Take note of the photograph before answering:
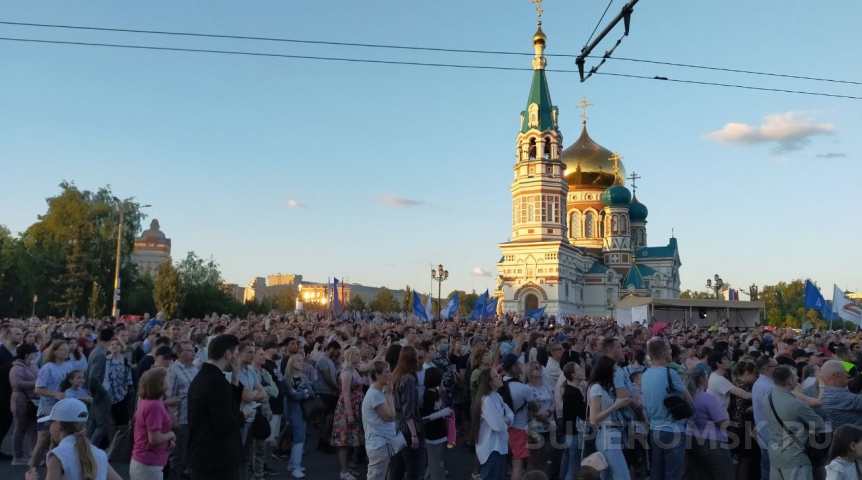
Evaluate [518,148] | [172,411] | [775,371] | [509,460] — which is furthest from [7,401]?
[518,148]

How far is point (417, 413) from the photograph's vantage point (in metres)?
7.30

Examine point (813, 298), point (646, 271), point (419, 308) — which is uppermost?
point (646, 271)

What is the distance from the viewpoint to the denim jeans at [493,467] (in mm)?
6832

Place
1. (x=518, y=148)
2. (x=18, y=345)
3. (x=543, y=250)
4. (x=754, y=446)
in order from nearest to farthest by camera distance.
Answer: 1. (x=754, y=446)
2. (x=18, y=345)
3. (x=543, y=250)
4. (x=518, y=148)

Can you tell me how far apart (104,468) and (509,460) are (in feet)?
19.5

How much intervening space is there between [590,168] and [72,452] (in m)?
77.4

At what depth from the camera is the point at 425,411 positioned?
749 centimetres

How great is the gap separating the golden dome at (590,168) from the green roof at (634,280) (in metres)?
11.8

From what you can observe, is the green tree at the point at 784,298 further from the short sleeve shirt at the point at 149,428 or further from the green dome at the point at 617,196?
the short sleeve shirt at the point at 149,428

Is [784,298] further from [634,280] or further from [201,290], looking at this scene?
[201,290]

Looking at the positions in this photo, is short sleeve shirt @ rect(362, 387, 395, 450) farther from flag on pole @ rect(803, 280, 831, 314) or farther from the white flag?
flag on pole @ rect(803, 280, 831, 314)

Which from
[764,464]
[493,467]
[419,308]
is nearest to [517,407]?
[493,467]

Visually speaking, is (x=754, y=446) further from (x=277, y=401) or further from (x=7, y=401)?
(x=7, y=401)

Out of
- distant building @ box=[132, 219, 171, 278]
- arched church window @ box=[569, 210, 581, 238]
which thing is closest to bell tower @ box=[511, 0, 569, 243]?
arched church window @ box=[569, 210, 581, 238]
